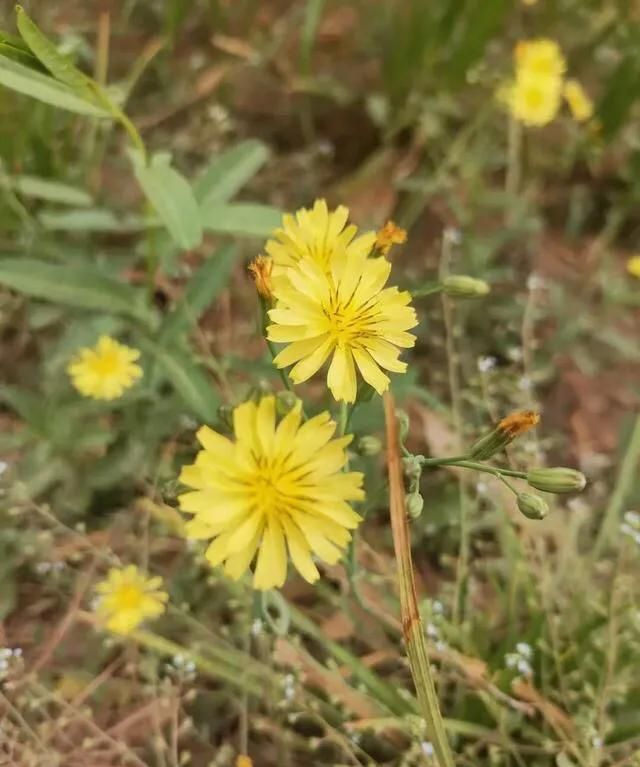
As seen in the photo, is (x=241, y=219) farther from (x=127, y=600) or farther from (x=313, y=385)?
(x=127, y=600)

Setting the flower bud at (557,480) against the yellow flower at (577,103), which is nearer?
the flower bud at (557,480)

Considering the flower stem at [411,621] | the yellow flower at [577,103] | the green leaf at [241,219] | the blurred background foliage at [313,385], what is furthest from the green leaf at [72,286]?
the yellow flower at [577,103]

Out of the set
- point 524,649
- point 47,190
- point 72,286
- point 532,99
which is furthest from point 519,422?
point 532,99

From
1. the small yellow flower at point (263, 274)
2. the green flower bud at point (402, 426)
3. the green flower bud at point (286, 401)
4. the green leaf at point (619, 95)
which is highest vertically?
the green leaf at point (619, 95)

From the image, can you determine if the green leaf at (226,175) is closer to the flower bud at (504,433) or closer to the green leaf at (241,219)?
the green leaf at (241,219)

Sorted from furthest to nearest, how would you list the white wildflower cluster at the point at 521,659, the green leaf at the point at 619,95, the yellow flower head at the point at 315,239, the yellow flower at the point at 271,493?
the green leaf at the point at 619,95 → the white wildflower cluster at the point at 521,659 → the yellow flower head at the point at 315,239 → the yellow flower at the point at 271,493

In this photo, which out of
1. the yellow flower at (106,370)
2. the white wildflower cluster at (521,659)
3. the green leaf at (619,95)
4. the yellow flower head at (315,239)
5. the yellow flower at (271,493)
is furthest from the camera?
the green leaf at (619,95)
